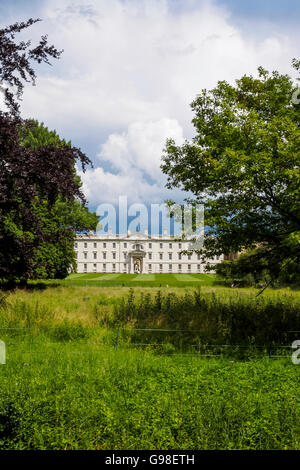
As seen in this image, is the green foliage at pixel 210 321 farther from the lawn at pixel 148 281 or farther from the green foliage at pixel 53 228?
the lawn at pixel 148 281

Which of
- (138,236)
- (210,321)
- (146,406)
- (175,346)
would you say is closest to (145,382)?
(146,406)

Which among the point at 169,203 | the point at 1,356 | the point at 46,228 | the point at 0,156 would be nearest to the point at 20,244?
the point at 0,156

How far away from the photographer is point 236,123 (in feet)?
34.9

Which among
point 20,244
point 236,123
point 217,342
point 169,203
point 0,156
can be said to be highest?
point 236,123

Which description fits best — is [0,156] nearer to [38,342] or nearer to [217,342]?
[38,342]

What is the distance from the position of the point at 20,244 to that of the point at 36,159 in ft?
9.07

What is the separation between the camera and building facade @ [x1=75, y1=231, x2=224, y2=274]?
103 metres

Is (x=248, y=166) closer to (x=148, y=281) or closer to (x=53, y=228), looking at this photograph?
(x=53, y=228)

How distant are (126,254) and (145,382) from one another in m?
97.6

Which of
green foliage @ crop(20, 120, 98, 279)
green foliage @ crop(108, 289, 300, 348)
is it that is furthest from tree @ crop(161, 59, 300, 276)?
green foliage @ crop(20, 120, 98, 279)

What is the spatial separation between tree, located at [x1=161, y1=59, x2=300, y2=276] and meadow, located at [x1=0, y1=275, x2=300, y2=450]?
9.32ft

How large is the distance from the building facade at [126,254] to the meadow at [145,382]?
9131 cm

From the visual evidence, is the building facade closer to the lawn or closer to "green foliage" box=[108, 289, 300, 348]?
the lawn

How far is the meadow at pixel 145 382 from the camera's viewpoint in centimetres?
442
